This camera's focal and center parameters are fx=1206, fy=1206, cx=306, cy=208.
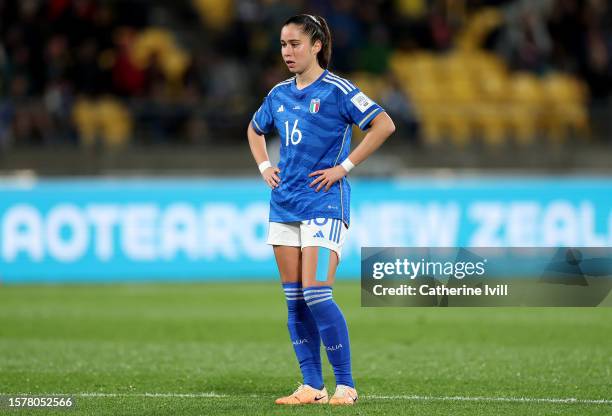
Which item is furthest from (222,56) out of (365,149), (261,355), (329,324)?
(329,324)

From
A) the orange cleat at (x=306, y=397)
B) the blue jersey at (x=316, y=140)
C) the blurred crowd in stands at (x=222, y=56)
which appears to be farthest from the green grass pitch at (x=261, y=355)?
the blurred crowd in stands at (x=222, y=56)

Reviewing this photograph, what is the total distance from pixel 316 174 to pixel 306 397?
4.20 feet

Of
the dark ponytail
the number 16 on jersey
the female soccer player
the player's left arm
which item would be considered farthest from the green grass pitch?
the dark ponytail

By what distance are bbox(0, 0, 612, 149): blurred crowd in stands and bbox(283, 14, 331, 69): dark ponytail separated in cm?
1087

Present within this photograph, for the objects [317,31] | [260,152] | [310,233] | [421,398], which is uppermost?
[317,31]

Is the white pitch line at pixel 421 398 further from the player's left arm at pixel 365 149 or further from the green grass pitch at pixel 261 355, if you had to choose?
the player's left arm at pixel 365 149

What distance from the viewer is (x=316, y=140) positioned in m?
6.78

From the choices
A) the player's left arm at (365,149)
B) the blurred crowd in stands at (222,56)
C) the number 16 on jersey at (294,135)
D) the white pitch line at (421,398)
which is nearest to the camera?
the player's left arm at (365,149)

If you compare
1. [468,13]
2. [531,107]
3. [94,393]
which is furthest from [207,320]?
[468,13]

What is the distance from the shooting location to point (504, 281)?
6.93 m

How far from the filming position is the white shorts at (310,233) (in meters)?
6.74

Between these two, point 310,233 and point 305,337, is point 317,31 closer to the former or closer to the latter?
point 310,233

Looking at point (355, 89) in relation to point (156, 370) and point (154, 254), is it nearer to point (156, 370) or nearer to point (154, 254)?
point (156, 370)

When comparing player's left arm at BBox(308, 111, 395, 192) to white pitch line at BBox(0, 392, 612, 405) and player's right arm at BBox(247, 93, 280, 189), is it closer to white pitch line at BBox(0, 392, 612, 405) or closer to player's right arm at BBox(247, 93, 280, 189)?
player's right arm at BBox(247, 93, 280, 189)
